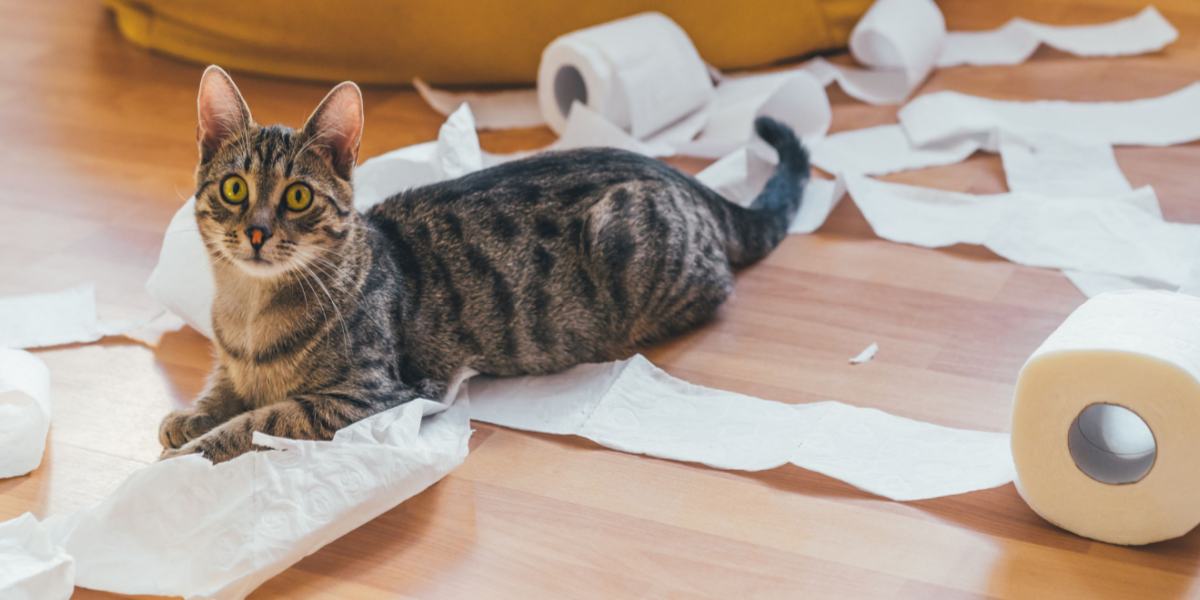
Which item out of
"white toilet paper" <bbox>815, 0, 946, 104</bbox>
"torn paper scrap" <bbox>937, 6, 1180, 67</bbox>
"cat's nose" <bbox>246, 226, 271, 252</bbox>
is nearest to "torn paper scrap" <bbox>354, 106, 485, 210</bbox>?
"cat's nose" <bbox>246, 226, 271, 252</bbox>

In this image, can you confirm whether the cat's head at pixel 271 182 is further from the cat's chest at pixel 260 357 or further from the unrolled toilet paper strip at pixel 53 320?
the unrolled toilet paper strip at pixel 53 320

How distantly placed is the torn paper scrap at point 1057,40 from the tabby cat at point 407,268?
4.17ft

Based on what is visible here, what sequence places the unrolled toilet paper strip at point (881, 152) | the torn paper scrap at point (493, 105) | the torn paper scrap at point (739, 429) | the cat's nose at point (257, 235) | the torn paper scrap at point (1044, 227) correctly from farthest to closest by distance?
1. the torn paper scrap at point (493, 105)
2. the unrolled toilet paper strip at point (881, 152)
3. the torn paper scrap at point (1044, 227)
4. the torn paper scrap at point (739, 429)
5. the cat's nose at point (257, 235)

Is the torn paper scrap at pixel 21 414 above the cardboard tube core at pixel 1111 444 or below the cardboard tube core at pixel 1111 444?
above

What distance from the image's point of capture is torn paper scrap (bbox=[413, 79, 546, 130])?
3021 mm

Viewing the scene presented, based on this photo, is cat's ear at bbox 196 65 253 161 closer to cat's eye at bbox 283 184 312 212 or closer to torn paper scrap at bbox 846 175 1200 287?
cat's eye at bbox 283 184 312 212

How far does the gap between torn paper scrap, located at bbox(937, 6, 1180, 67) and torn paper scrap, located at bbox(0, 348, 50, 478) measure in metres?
2.28

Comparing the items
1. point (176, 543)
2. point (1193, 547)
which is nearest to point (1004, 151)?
point (1193, 547)

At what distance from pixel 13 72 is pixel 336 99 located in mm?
2032

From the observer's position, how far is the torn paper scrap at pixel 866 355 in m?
2.09

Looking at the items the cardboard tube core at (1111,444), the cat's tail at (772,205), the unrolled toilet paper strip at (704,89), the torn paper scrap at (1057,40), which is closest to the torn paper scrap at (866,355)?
the cat's tail at (772,205)

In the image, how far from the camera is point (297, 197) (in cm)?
174

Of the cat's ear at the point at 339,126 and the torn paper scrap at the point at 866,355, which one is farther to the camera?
the torn paper scrap at the point at 866,355

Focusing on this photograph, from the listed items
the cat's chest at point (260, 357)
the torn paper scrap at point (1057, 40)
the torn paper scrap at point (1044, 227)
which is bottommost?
the torn paper scrap at point (1057, 40)
